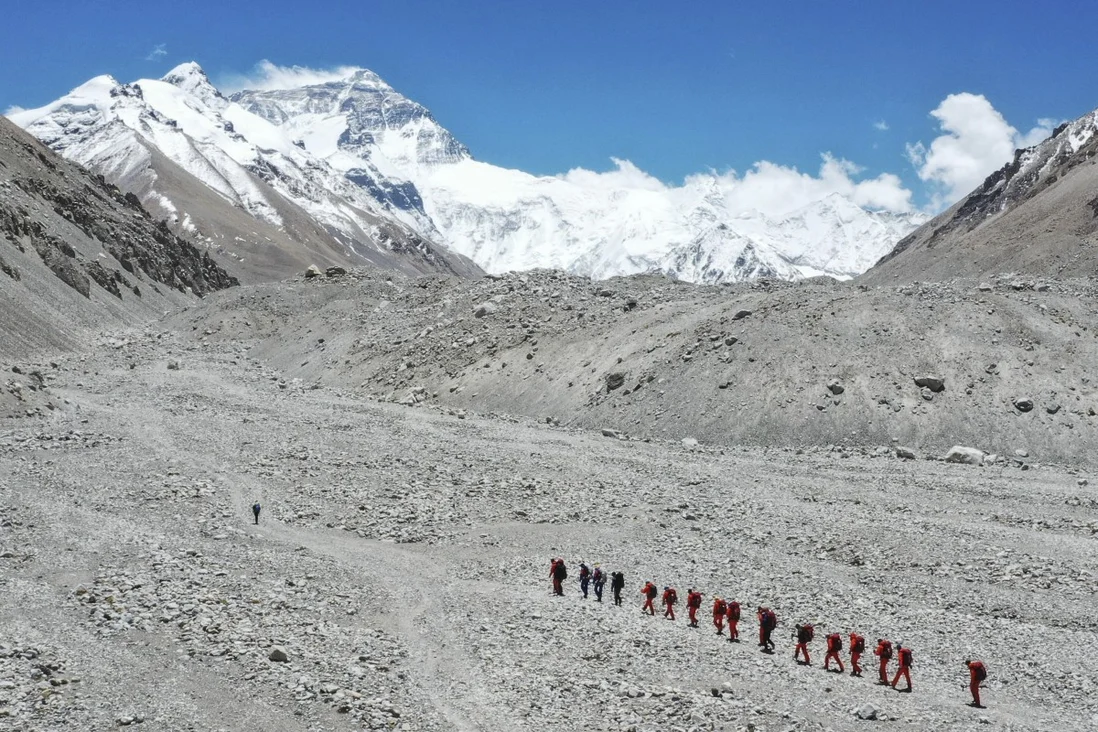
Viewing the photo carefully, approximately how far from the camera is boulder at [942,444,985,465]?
42.2 m

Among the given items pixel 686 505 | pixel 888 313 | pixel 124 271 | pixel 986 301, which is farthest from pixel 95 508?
pixel 124 271

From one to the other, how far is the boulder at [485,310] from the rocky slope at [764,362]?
15cm

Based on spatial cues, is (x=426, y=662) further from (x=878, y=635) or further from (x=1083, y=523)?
(x=1083, y=523)

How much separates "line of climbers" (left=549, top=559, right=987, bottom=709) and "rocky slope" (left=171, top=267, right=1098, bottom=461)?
75.7 feet

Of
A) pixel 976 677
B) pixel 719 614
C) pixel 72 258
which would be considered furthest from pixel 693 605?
pixel 72 258

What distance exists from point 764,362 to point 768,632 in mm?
30079

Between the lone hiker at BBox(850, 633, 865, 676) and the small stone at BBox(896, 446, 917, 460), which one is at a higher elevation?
the small stone at BBox(896, 446, 917, 460)

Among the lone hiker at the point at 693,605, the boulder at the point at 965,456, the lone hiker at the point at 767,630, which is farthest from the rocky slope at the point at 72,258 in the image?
the lone hiker at the point at 767,630

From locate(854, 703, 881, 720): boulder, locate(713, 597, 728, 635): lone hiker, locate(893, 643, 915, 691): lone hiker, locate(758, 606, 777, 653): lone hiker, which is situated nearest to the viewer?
locate(854, 703, 881, 720): boulder

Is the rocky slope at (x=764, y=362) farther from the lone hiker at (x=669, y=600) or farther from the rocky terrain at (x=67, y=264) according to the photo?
the lone hiker at (x=669, y=600)

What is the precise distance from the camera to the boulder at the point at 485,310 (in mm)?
68750

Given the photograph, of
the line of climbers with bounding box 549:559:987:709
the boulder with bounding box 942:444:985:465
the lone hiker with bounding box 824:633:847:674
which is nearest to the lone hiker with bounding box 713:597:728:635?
the line of climbers with bounding box 549:559:987:709

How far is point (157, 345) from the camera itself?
82.6 m

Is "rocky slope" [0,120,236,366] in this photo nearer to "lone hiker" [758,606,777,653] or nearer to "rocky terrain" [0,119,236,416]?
"rocky terrain" [0,119,236,416]
